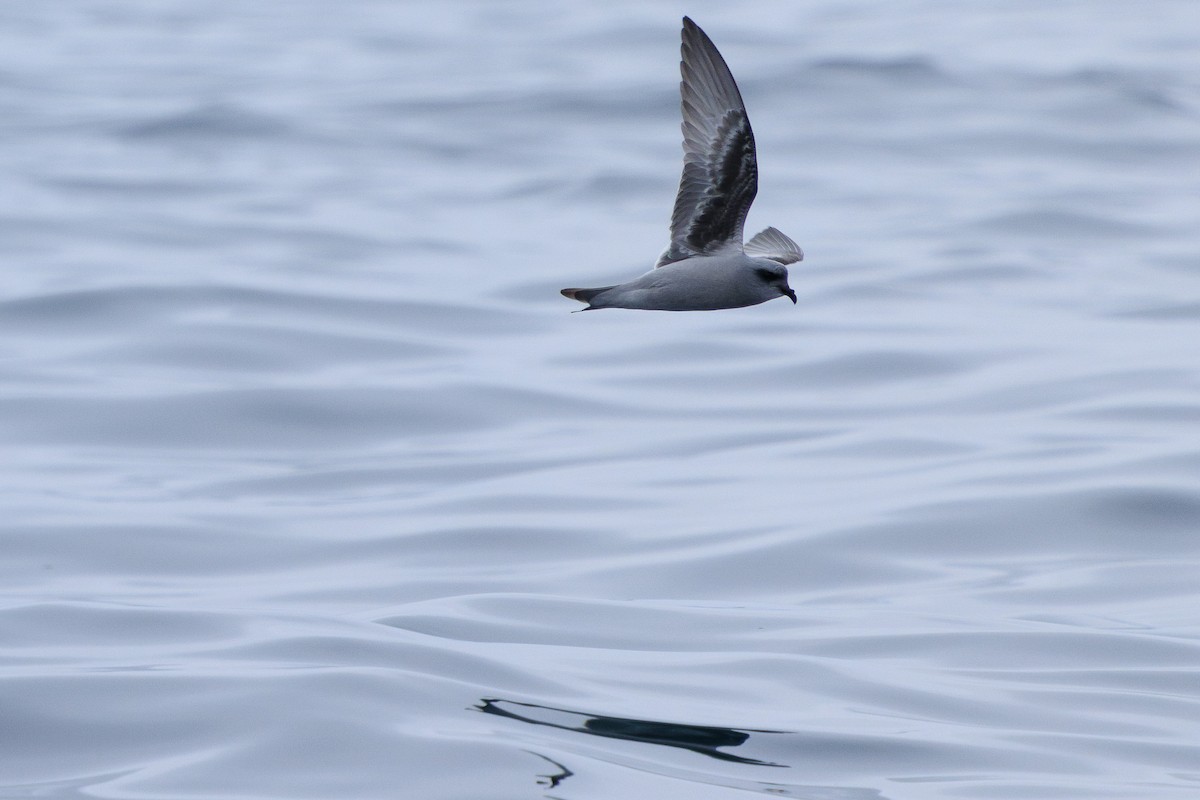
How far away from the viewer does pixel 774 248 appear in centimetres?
905

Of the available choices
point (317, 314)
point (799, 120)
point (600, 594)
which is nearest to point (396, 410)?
point (317, 314)

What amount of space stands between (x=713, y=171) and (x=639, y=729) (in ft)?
8.09

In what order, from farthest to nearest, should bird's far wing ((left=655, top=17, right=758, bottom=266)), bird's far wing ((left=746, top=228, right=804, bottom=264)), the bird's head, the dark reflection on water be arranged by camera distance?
bird's far wing ((left=746, top=228, right=804, bottom=264)) < bird's far wing ((left=655, top=17, right=758, bottom=266)) < the dark reflection on water < the bird's head

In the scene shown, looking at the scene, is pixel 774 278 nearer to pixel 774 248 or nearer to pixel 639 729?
pixel 774 248

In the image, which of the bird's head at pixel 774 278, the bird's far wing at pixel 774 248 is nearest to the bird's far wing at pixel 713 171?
the bird's head at pixel 774 278

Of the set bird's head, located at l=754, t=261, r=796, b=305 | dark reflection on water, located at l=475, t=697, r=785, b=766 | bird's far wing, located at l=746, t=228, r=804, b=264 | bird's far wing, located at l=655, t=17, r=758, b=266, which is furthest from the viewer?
bird's far wing, located at l=746, t=228, r=804, b=264

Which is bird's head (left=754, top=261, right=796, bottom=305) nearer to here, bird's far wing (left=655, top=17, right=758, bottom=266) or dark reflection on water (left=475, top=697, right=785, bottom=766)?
bird's far wing (left=655, top=17, right=758, bottom=266)

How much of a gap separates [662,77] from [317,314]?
1968 centimetres

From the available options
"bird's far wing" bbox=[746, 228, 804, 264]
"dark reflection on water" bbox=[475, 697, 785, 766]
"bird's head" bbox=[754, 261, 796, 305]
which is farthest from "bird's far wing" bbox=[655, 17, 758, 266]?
"dark reflection on water" bbox=[475, 697, 785, 766]

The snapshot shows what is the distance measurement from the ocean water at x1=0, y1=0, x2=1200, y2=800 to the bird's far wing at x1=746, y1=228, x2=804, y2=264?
6.80 feet

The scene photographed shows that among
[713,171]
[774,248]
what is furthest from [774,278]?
[774,248]

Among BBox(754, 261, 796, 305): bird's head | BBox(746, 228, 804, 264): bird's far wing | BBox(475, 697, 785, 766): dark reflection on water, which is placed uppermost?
BBox(746, 228, 804, 264): bird's far wing

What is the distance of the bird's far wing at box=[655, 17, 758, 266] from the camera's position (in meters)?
7.79

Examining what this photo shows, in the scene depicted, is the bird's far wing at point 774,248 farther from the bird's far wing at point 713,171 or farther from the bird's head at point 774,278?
the bird's head at point 774,278
